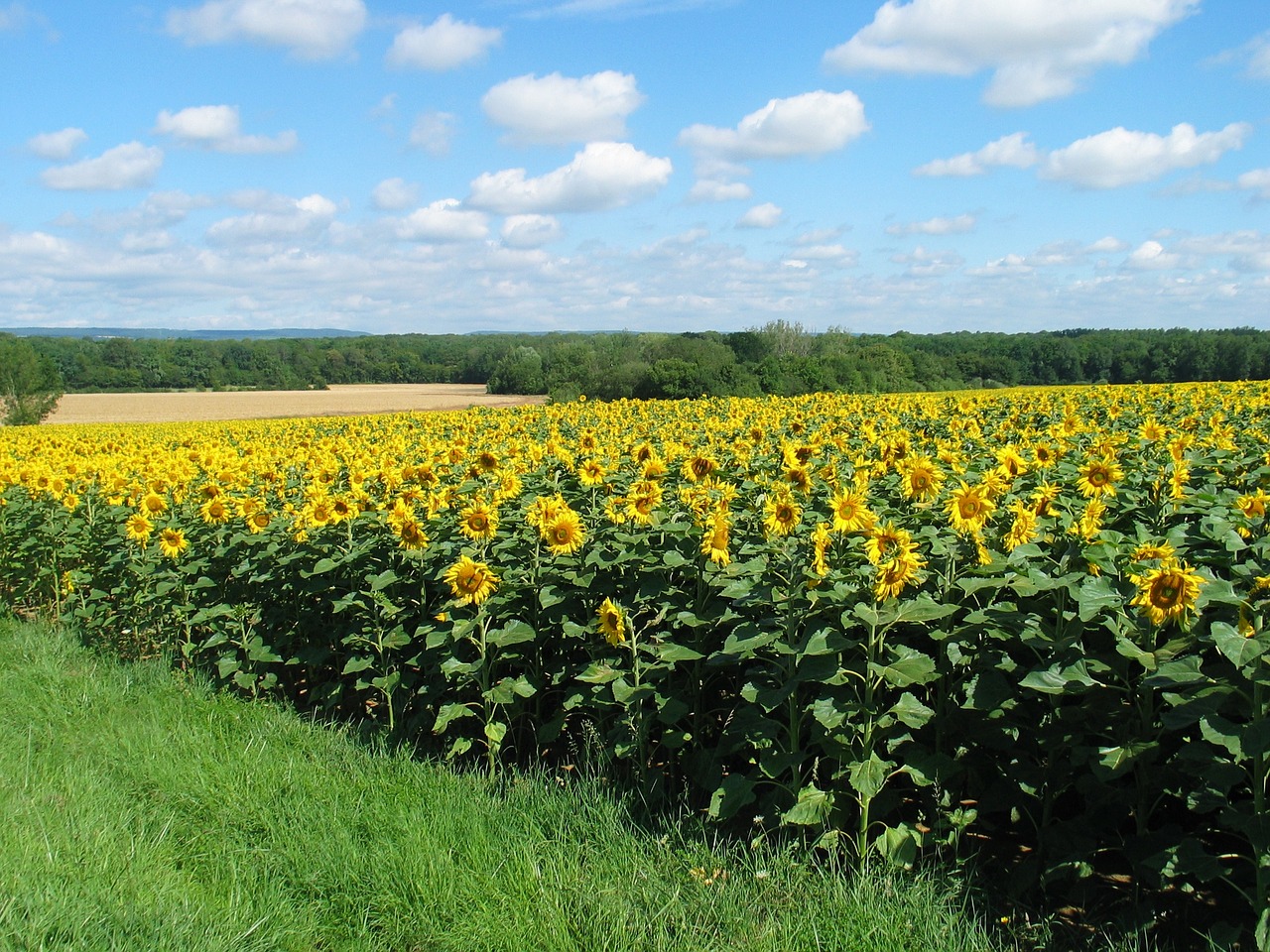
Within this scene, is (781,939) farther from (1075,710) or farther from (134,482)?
(134,482)

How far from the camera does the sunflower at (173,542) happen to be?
636 cm

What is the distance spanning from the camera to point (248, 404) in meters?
62.3

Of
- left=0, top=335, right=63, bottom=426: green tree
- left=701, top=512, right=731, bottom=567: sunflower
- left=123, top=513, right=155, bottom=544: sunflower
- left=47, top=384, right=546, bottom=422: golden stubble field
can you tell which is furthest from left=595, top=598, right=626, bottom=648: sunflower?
left=0, top=335, right=63, bottom=426: green tree

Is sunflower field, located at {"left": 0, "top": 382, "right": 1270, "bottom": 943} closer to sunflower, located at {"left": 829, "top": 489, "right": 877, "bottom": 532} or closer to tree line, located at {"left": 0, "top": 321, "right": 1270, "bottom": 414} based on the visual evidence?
sunflower, located at {"left": 829, "top": 489, "right": 877, "bottom": 532}

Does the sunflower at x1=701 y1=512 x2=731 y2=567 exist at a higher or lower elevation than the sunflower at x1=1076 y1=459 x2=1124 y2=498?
lower

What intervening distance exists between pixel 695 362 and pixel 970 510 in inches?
1639

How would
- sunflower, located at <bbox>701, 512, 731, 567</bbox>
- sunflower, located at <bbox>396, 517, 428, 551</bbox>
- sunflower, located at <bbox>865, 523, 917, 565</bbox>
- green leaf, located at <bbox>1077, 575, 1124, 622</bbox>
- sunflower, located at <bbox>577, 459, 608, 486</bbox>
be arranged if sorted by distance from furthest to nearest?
sunflower, located at <bbox>577, 459, 608, 486</bbox>, sunflower, located at <bbox>396, 517, 428, 551</bbox>, sunflower, located at <bbox>701, 512, 731, 567</bbox>, sunflower, located at <bbox>865, 523, 917, 565</bbox>, green leaf, located at <bbox>1077, 575, 1124, 622</bbox>

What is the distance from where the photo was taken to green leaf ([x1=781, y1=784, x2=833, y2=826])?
330 centimetres

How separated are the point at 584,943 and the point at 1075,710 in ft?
5.84

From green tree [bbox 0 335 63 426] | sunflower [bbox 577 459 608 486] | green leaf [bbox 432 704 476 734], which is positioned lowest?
green leaf [bbox 432 704 476 734]

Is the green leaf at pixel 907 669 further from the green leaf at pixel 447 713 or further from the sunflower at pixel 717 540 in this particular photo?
the green leaf at pixel 447 713

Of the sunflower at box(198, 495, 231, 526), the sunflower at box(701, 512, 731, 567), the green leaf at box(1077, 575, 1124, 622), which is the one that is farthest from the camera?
the sunflower at box(198, 495, 231, 526)

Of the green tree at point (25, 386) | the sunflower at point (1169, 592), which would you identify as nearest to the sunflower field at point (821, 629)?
the sunflower at point (1169, 592)

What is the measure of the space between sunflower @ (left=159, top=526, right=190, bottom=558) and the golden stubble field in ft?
140
